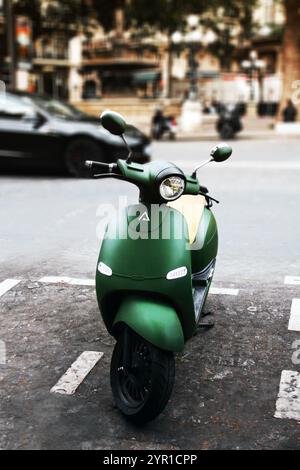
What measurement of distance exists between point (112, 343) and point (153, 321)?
3.95 feet

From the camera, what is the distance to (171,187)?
310 centimetres

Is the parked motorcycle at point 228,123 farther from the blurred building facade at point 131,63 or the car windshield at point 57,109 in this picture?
the car windshield at point 57,109

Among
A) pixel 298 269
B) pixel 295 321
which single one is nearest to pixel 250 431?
pixel 295 321

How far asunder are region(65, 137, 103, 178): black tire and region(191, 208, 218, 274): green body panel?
7.27 m

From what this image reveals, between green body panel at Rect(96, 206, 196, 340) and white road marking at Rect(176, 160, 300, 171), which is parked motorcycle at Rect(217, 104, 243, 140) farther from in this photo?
green body panel at Rect(96, 206, 196, 340)

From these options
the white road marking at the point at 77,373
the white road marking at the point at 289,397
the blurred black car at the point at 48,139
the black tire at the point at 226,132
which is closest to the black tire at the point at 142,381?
the white road marking at the point at 77,373

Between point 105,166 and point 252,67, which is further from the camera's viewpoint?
point 252,67

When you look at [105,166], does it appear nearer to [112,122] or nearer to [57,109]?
[112,122]

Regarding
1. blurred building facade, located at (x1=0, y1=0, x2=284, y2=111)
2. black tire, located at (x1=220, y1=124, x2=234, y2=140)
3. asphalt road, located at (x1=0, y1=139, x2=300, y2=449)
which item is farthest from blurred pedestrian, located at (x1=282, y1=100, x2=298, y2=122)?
asphalt road, located at (x1=0, y1=139, x2=300, y2=449)

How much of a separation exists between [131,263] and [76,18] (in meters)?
23.9

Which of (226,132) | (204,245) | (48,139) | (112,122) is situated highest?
(112,122)

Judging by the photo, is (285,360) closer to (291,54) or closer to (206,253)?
(206,253)

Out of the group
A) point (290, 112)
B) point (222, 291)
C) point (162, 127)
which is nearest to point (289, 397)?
point (222, 291)

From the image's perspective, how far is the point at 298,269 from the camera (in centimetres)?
579
